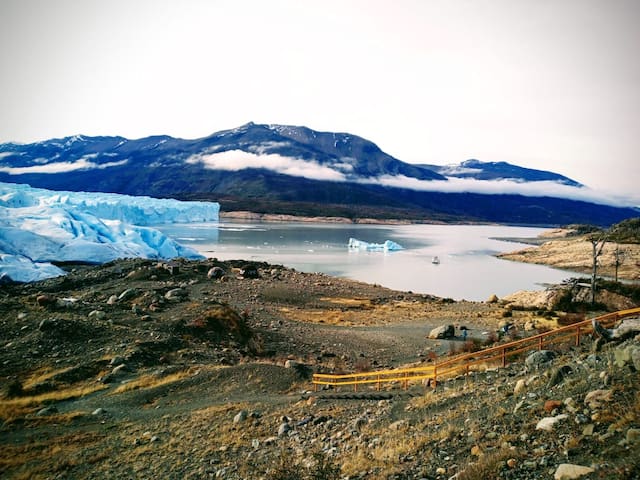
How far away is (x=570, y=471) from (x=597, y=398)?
1.89m

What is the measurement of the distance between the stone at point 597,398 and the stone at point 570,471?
5.21 feet

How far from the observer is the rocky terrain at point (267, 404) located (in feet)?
20.5

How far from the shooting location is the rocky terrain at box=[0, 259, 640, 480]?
6250 mm

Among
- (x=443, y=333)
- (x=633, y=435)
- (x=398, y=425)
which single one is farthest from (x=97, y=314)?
(x=633, y=435)

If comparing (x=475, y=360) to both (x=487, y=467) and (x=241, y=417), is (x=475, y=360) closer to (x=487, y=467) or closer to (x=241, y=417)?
(x=241, y=417)

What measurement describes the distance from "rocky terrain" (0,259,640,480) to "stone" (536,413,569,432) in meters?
0.02

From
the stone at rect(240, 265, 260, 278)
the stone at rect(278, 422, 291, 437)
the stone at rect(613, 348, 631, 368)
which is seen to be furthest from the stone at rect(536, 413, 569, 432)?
the stone at rect(240, 265, 260, 278)

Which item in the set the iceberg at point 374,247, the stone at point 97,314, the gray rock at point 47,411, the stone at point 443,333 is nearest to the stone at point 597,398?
the gray rock at point 47,411

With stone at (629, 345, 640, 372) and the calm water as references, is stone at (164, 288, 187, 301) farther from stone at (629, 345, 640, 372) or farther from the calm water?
the calm water

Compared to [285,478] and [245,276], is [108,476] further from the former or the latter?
[245,276]

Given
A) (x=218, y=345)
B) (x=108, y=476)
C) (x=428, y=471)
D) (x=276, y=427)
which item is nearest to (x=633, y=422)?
(x=428, y=471)

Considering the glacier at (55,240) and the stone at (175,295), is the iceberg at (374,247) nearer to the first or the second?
the glacier at (55,240)

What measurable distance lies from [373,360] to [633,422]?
1247 centimetres

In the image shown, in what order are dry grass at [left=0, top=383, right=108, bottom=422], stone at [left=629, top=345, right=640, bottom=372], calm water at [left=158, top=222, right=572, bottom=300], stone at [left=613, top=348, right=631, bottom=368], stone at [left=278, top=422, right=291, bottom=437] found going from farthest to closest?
calm water at [left=158, top=222, right=572, bottom=300] → dry grass at [left=0, top=383, right=108, bottom=422] → stone at [left=278, top=422, right=291, bottom=437] → stone at [left=613, top=348, right=631, bottom=368] → stone at [left=629, top=345, right=640, bottom=372]
